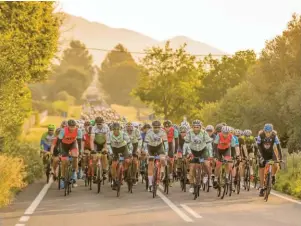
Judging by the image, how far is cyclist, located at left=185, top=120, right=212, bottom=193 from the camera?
21.5m

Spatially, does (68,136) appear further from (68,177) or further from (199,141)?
(199,141)

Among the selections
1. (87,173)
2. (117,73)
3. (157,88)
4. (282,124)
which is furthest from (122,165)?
(117,73)

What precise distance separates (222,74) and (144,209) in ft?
234

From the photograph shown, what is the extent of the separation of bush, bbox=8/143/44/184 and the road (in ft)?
10.7

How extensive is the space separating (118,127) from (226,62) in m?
68.1

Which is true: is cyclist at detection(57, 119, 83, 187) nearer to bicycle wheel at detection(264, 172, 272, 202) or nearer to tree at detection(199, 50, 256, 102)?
bicycle wheel at detection(264, 172, 272, 202)

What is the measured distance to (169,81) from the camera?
83.2 m

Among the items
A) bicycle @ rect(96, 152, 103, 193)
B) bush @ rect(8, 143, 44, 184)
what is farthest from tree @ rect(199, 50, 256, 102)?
bicycle @ rect(96, 152, 103, 193)

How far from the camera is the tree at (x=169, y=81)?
270 ft

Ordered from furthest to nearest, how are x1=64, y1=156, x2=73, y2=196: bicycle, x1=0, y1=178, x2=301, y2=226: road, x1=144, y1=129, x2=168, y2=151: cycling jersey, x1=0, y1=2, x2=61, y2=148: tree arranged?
1. x1=0, y1=2, x2=61, y2=148: tree
2. x1=64, y1=156, x2=73, y2=196: bicycle
3. x1=144, y1=129, x2=168, y2=151: cycling jersey
4. x1=0, y1=178, x2=301, y2=226: road

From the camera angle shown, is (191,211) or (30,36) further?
(30,36)

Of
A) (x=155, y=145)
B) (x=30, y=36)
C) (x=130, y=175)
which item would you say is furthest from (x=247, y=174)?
(x=30, y=36)

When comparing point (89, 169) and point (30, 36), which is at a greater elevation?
point (30, 36)

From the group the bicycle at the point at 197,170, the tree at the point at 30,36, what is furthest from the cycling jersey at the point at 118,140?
the tree at the point at 30,36
